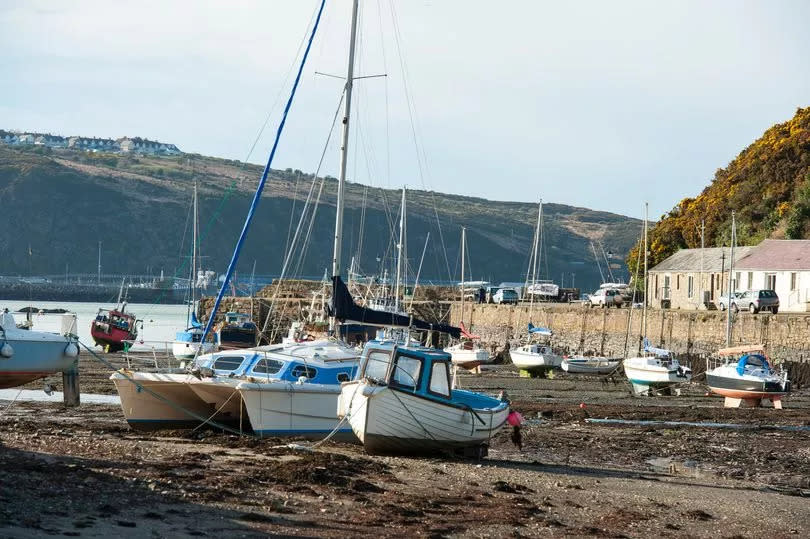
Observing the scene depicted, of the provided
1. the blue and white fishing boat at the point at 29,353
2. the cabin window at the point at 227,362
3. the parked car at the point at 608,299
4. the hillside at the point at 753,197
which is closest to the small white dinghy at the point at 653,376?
the cabin window at the point at 227,362

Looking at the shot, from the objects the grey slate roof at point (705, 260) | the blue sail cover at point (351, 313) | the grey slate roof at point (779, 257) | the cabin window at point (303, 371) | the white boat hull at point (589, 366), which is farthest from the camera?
the grey slate roof at point (705, 260)

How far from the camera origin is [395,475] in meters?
20.2

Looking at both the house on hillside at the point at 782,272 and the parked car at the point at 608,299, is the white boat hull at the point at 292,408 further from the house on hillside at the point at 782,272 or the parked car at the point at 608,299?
the parked car at the point at 608,299

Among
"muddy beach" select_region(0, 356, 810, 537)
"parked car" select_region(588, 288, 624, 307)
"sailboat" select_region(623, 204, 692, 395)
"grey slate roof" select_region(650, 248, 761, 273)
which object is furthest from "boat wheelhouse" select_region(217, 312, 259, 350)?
"muddy beach" select_region(0, 356, 810, 537)

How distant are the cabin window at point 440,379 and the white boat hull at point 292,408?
2087 mm

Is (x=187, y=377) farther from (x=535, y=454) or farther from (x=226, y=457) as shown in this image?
(x=535, y=454)

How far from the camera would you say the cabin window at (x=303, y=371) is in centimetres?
2598

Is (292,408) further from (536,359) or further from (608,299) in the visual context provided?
(608,299)

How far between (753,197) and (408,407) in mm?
75687

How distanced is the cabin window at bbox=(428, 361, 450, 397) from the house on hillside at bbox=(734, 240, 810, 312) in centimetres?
4225

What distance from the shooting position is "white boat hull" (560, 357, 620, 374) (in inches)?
2317

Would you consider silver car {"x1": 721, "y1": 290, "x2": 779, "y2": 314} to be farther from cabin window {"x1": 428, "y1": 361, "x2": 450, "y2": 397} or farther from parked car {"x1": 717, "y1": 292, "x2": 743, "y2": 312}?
cabin window {"x1": 428, "y1": 361, "x2": 450, "y2": 397}

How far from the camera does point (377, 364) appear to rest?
23.2 m

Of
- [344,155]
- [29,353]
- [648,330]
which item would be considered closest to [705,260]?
[648,330]
